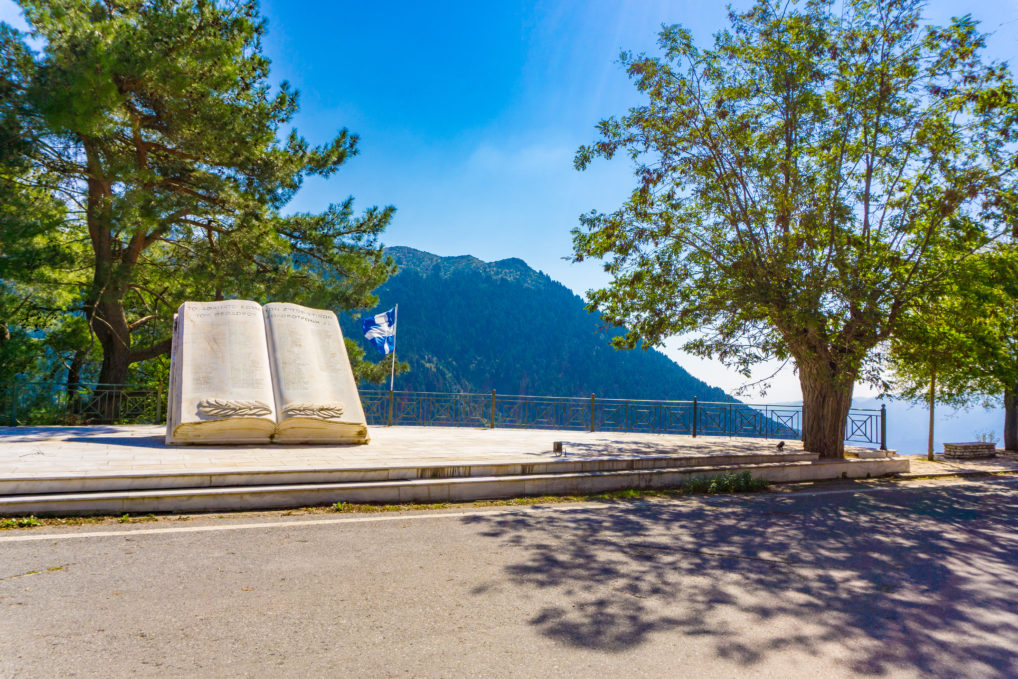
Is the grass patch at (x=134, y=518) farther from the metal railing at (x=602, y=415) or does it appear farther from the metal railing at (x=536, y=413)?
the metal railing at (x=602, y=415)

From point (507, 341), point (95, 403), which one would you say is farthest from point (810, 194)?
point (507, 341)

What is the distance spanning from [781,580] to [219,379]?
8.48 metres

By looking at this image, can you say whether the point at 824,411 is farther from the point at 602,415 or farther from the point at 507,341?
the point at 507,341

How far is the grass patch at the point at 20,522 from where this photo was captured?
506 centimetres

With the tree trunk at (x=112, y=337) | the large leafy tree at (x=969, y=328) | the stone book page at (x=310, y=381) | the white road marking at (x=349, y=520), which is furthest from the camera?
the tree trunk at (x=112, y=337)

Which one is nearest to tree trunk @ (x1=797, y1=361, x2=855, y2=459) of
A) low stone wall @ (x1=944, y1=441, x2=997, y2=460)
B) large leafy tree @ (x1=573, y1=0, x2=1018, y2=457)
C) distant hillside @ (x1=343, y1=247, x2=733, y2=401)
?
large leafy tree @ (x1=573, y1=0, x2=1018, y2=457)

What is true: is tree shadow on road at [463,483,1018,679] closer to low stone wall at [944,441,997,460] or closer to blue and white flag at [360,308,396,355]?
low stone wall at [944,441,997,460]

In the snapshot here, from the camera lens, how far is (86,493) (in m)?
5.74

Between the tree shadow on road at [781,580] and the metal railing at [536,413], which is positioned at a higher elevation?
the metal railing at [536,413]

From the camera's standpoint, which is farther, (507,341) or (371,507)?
(507,341)

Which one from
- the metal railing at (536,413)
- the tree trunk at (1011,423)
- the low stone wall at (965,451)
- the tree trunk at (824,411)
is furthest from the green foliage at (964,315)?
the tree trunk at (1011,423)

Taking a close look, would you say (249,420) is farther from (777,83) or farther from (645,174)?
(777,83)

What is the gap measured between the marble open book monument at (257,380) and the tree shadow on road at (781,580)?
4.54 metres

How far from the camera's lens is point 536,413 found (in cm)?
1694
